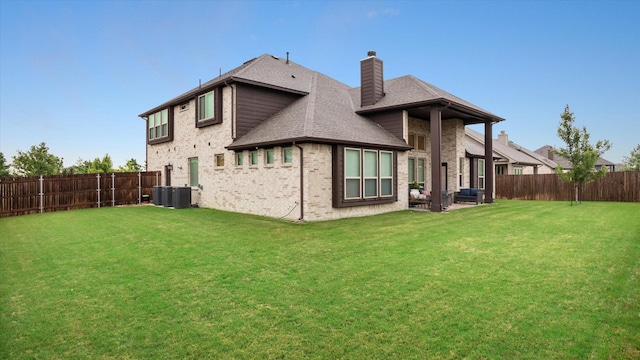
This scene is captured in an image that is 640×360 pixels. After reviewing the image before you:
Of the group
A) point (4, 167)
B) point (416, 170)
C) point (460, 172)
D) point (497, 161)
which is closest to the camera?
point (416, 170)

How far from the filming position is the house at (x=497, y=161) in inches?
867

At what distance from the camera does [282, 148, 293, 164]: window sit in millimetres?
12570

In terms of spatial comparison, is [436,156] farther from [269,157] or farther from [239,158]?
[239,158]

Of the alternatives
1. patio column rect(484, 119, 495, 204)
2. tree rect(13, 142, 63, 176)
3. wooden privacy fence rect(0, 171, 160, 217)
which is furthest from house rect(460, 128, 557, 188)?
tree rect(13, 142, 63, 176)

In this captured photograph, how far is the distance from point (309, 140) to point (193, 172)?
9.99 m

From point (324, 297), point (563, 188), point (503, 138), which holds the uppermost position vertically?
point (503, 138)

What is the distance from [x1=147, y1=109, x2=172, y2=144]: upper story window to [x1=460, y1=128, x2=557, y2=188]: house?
19.1 m

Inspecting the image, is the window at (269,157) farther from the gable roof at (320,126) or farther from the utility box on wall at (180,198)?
the utility box on wall at (180,198)

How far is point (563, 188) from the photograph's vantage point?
74.4 feet

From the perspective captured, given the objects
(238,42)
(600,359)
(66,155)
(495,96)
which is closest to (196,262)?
(600,359)

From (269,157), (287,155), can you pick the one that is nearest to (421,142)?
(287,155)

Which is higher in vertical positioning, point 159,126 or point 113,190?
point 159,126

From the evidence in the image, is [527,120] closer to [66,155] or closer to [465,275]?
[465,275]

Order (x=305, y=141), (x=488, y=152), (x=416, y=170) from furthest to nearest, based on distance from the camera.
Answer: (x=488, y=152) → (x=416, y=170) → (x=305, y=141)
